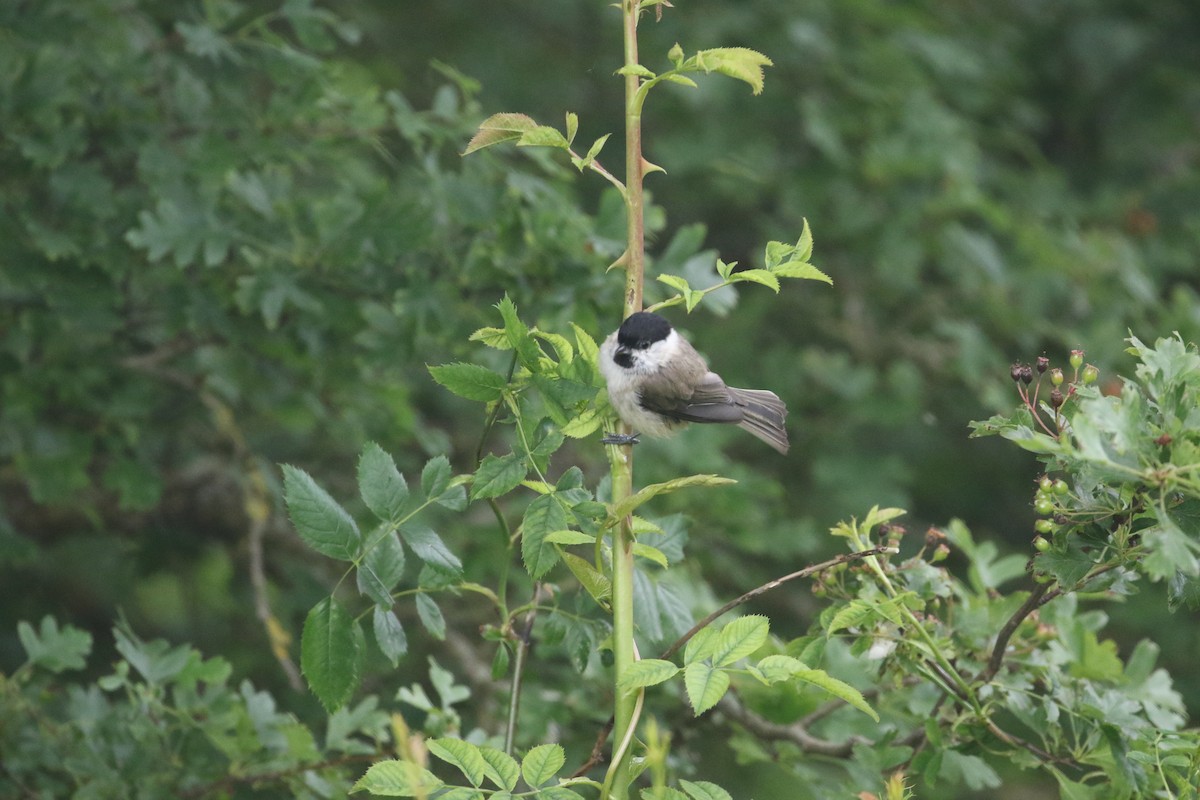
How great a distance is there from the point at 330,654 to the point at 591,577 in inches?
15.3

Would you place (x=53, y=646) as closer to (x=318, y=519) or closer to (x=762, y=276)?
(x=318, y=519)

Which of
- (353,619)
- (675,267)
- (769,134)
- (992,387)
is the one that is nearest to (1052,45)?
(769,134)

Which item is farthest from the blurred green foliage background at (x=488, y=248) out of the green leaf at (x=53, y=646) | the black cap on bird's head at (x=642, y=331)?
the green leaf at (x=53, y=646)

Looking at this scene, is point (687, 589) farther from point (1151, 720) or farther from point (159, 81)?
point (159, 81)

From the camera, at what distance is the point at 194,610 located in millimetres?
4648

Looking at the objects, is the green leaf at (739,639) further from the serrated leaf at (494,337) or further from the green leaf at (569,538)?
the serrated leaf at (494,337)

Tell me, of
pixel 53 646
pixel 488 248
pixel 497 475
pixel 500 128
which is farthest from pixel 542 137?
pixel 53 646

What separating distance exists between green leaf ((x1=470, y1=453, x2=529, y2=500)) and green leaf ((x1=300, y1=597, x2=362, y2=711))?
271 millimetres

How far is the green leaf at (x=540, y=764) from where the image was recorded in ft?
5.41

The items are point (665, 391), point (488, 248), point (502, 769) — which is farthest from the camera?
point (488, 248)

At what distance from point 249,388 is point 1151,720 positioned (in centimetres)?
261

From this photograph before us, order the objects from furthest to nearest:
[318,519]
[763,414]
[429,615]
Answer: [763,414] < [429,615] < [318,519]

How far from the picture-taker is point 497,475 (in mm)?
1726

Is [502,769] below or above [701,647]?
below
